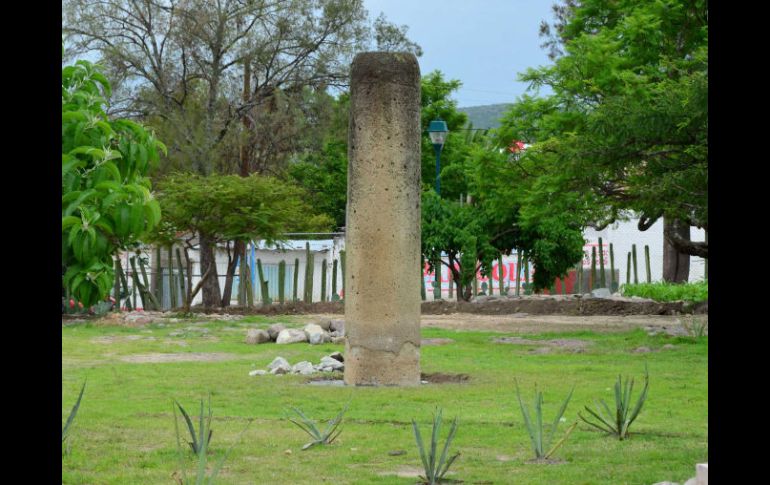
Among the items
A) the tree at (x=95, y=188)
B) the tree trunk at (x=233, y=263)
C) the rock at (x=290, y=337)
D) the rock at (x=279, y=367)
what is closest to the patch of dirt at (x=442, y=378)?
the rock at (x=279, y=367)

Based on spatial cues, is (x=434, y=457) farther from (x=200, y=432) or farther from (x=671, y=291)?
(x=671, y=291)

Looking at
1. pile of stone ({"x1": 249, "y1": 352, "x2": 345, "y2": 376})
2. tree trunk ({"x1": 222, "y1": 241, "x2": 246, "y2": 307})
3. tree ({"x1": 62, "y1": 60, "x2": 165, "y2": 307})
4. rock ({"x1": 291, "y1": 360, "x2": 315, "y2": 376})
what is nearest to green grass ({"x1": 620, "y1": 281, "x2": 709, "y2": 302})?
tree trunk ({"x1": 222, "y1": 241, "x2": 246, "y2": 307})

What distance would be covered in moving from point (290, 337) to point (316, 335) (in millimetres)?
485

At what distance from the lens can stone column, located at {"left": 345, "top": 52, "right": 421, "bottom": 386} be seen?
37.3 feet

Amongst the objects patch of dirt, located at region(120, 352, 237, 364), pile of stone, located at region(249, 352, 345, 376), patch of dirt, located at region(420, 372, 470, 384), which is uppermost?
pile of stone, located at region(249, 352, 345, 376)

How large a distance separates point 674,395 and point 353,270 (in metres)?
3.46

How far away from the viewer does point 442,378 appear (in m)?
12.4

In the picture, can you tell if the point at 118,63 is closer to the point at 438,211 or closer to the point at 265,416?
the point at 438,211

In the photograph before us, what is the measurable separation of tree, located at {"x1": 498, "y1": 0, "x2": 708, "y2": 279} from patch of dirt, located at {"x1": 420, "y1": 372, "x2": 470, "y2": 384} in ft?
14.0

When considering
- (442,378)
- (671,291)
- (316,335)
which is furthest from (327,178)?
(442,378)

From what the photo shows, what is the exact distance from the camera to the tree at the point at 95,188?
8.50 feet

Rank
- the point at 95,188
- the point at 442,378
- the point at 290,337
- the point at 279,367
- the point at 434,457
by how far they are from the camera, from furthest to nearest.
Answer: the point at 290,337, the point at 279,367, the point at 442,378, the point at 434,457, the point at 95,188

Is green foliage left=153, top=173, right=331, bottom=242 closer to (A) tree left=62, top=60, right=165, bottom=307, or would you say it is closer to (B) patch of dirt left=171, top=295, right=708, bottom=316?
(B) patch of dirt left=171, top=295, right=708, bottom=316
